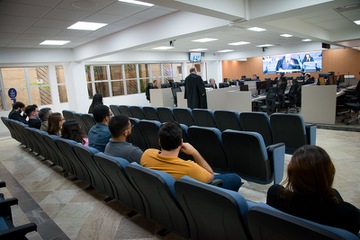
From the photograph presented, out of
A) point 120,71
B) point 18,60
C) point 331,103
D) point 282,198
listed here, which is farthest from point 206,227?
point 120,71

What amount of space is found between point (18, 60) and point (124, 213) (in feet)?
28.6

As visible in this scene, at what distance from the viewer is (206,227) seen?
1634 millimetres

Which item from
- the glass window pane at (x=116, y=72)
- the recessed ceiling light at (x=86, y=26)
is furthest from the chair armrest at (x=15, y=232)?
the glass window pane at (x=116, y=72)

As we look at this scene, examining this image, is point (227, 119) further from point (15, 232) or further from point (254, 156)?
point (15, 232)

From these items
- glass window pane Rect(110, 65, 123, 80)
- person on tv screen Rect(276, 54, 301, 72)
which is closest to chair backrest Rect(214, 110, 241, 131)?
glass window pane Rect(110, 65, 123, 80)

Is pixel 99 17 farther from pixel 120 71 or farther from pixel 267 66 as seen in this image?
pixel 267 66

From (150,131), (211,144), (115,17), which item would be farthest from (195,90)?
(211,144)

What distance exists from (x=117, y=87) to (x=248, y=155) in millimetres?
11481

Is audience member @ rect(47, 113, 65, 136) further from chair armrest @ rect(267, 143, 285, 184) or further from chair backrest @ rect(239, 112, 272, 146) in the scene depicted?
chair armrest @ rect(267, 143, 285, 184)

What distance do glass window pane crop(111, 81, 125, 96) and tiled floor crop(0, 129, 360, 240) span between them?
8.66 meters

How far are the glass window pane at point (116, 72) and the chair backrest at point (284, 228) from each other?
12749 mm

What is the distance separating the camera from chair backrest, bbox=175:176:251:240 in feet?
4.38

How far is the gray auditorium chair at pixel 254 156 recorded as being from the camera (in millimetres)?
2568

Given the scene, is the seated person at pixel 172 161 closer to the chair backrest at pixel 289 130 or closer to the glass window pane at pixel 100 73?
the chair backrest at pixel 289 130
